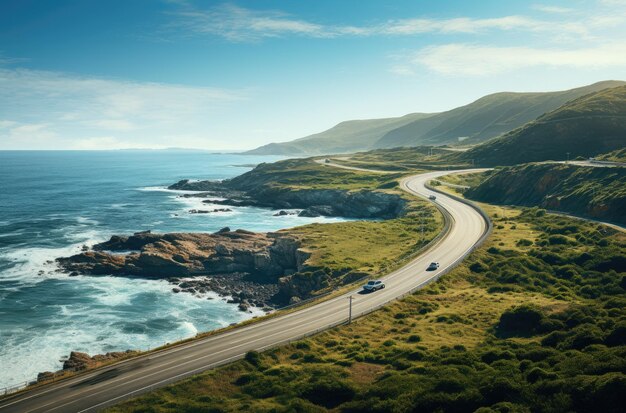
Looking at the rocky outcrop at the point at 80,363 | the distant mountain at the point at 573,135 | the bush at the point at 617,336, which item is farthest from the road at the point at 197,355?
the distant mountain at the point at 573,135

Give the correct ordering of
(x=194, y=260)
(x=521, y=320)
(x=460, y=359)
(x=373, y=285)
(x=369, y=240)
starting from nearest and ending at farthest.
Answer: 1. (x=460, y=359)
2. (x=521, y=320)
3. (x=373, y=285)
4. (x=194, y=260)
5. (x=369, y=240)

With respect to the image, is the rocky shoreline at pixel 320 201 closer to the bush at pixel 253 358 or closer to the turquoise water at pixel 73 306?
the turquoise water at pixel 73 306

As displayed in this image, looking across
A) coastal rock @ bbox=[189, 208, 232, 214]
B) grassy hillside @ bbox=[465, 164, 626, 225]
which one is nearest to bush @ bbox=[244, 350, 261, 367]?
grassy hillside @ bbox=[465, 164, 626, 225]

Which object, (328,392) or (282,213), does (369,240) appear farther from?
(328,392)

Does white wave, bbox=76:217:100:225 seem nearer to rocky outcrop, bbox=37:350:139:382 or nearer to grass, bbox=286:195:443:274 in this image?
grass, bbox=286:195:443:274

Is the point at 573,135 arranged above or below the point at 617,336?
above

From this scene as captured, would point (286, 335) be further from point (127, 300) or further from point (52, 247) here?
point (52, 247)

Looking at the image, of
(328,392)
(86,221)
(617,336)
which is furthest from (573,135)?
(86,221)
